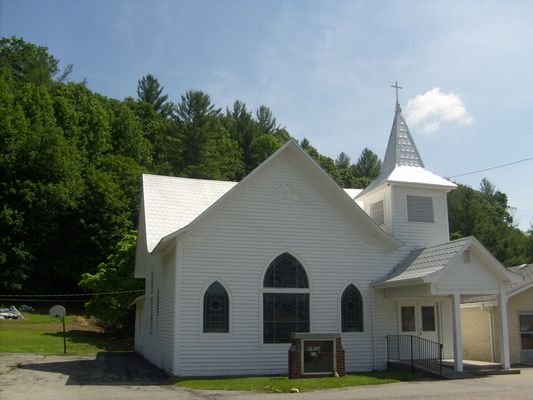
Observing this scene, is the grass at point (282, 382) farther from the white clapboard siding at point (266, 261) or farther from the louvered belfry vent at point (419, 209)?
the louvered belfry vent at point (419, 209)

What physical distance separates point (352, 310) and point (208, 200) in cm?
713

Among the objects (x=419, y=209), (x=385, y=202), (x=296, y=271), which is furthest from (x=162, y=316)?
(x=419, y=209)

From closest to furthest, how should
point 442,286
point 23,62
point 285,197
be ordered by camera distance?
point 442,286
point 285,197
point 23,62

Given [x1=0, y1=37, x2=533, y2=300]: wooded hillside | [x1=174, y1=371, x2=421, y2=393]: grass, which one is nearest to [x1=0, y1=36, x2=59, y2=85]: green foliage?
[x1=0, y1=37, x2=533, y2=300]: wooded hillside

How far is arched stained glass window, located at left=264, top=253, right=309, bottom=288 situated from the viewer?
20359 mm

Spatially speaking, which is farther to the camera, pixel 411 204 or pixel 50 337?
pixel 50 337

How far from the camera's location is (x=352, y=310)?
21.2 metres

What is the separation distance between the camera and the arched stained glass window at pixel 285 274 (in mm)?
20359

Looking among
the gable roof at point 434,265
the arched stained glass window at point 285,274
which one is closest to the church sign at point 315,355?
the arched stained glass window at point 285,274

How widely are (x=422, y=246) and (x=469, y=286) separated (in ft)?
14.4

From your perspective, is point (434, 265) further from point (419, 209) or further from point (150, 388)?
point (150, 388)

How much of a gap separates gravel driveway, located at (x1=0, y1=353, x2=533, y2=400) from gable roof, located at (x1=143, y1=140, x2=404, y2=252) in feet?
14.5

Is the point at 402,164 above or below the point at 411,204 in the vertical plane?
above

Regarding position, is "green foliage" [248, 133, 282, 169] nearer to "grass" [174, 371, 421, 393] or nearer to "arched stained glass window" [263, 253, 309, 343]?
"arched stained glass window" [263, 253, 309, 343]
